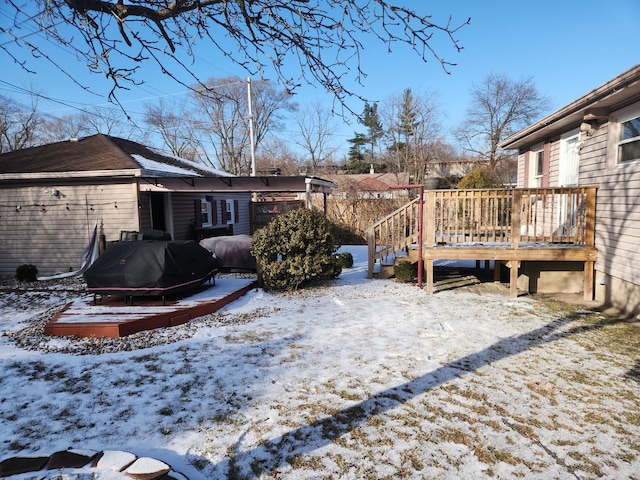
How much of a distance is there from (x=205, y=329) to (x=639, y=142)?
22.7 ft

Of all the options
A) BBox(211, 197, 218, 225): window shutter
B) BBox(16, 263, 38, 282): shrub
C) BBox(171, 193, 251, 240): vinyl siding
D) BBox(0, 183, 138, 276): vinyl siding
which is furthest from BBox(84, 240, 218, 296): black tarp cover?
BBox(211, 197, 218, 225): window shutter

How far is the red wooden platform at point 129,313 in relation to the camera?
5.15 metres

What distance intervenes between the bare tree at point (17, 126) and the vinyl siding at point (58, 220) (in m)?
13.7

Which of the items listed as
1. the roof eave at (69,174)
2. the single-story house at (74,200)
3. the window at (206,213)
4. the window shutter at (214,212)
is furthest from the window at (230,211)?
the roof eave at (69,174)

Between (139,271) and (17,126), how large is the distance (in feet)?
85.8

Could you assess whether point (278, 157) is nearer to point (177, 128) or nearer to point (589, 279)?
point (177, 128)

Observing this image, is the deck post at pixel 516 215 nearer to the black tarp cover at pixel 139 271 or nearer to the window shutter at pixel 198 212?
the black tarp cover at pixel 139 271

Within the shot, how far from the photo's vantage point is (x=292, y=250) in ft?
24.9

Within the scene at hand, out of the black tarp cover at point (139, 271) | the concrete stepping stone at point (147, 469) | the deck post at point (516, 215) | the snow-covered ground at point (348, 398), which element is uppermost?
the deck post at point (516, 215)

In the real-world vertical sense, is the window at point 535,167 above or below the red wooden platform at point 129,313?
above

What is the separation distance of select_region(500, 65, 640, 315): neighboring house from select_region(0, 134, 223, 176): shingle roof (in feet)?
31.7

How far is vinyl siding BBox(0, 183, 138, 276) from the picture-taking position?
984 cm

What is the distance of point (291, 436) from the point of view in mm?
2771

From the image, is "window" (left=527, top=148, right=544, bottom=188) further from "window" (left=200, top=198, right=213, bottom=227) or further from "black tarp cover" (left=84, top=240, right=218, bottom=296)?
"window" (left=200, top=198, right=213, bottom=227)
